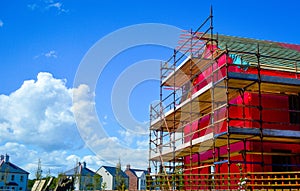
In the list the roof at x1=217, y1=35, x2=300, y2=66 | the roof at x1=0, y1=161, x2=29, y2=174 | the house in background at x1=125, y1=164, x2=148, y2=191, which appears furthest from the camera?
the house in background at x1=125, y1=164, x2=148, y2=191

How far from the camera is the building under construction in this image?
14656mm

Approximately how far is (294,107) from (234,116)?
2773mm

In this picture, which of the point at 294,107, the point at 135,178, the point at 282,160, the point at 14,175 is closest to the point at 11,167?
→ the point at 14,175

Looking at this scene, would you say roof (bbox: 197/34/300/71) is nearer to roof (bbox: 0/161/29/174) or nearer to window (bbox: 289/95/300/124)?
window (bbox: 289/95/300/124)

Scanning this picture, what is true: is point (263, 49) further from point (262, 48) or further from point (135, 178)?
point (135, 178)

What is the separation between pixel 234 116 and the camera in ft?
57.8

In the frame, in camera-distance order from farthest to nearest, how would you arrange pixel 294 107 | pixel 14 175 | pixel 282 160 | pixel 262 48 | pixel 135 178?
pixel 135 178, pixel 14 175, pixel 262 48, pixel 294 107, pixel 282 160

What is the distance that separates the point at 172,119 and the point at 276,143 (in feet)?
25.4

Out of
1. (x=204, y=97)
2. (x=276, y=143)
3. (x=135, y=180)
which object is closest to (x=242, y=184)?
(x=276, y=143)

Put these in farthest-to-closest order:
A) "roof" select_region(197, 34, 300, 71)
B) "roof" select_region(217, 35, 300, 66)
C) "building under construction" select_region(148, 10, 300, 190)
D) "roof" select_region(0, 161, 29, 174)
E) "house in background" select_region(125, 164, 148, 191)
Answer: "house in background" select_region(125, 164, 148, 191) < "roof" select_region(0, 161, 29, 174) < "roof" select_region(217, 35, 300, 66) < "roof" select_region(197, 34, 300, 71) < "building under construction" select_region(148, 10, 300, 190)

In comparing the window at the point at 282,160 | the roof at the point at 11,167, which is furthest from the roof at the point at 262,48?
the roof at the point at 11,167

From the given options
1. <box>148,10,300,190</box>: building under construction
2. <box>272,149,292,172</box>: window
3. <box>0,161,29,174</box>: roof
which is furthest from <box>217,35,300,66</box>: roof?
<box>0,161,29,174</box>: roof

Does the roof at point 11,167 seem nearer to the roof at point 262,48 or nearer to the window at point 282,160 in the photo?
the roof at point 262,48

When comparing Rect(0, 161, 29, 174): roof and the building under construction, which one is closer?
the building under construction
